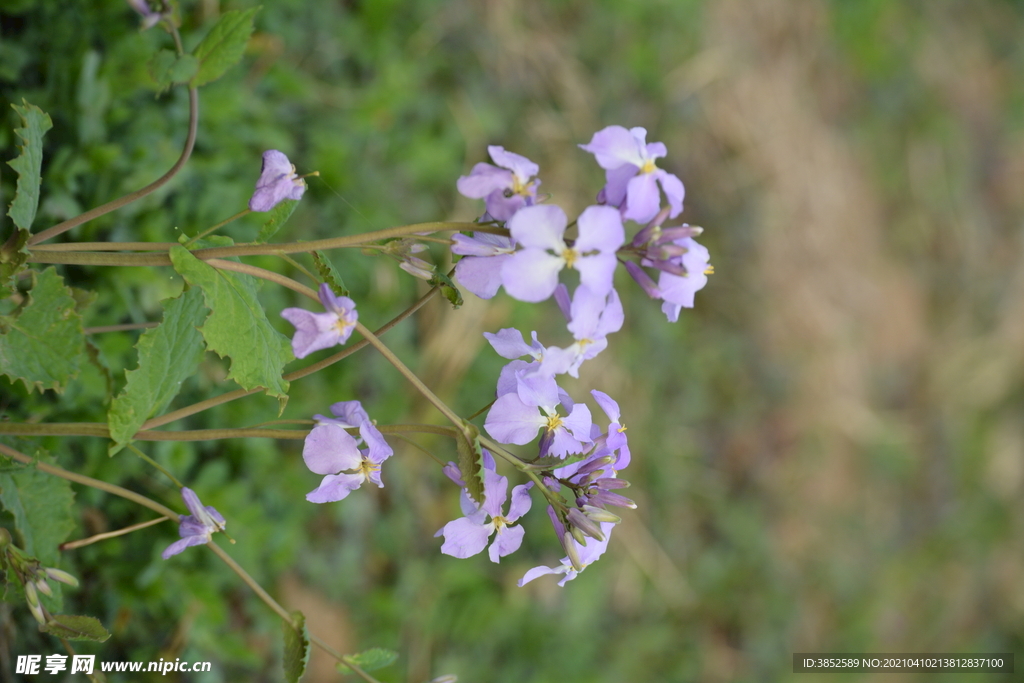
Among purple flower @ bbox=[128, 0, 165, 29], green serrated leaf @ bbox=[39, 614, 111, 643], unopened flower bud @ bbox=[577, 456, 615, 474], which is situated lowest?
green serrated leaf @ bbox=[39, 614, 111, 643]

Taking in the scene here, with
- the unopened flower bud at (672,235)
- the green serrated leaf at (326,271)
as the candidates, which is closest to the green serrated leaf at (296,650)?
the green serrated leaf at (326,271)

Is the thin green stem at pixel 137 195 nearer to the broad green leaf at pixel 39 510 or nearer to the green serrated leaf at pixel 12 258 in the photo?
the green serrated leaf at pixel 12 258

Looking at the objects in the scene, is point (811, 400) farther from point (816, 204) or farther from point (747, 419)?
point (816, 204)

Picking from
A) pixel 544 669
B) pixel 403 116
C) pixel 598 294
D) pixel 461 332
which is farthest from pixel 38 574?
pixel 544 669

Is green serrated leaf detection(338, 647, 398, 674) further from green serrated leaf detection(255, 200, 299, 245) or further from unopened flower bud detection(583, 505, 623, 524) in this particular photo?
green serrated leaf detection(255, 200, 299, 245)

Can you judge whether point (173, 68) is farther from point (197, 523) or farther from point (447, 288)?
point (197, 523)

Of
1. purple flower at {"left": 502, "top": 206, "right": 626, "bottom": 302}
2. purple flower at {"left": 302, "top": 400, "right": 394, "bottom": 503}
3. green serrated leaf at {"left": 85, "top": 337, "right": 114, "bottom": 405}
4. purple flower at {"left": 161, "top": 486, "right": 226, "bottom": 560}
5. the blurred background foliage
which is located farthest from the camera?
the blurred background foliage

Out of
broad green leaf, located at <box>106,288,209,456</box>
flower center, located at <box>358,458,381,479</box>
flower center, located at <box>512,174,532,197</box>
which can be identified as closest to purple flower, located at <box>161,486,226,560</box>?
broad green leaf, located at <box>106,288,209,456</box>
